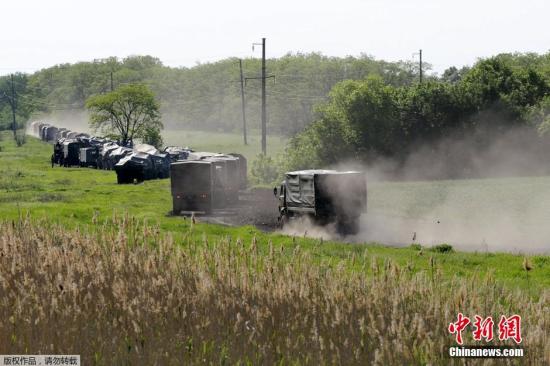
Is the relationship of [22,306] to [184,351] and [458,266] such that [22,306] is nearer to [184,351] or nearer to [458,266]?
[184,351]

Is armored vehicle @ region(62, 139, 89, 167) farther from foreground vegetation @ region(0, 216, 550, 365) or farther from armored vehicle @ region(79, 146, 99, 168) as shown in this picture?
foreground vegetation @ region(0, 216, 550, 365)

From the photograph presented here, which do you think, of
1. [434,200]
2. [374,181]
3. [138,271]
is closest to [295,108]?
[374,181]

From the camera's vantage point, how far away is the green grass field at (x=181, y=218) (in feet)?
86.5

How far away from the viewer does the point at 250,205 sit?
2061 inches

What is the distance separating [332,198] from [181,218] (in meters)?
9.85

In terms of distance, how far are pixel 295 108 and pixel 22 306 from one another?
164541 mm

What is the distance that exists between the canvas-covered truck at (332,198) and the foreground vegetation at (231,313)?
74.5 feet

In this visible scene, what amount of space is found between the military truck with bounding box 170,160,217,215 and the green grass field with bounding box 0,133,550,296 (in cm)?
129

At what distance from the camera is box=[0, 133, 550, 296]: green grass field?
86.5 ft

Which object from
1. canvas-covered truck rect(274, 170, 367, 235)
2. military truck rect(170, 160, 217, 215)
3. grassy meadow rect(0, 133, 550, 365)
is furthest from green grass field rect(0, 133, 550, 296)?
canvas-covered truck rect(274, 170, 367, 235)

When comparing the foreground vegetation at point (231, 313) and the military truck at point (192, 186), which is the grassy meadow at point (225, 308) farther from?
the military truck at point (192, 186)

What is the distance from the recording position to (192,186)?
4712 cm

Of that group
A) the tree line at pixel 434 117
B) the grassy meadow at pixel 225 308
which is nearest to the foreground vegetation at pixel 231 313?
the grassy meadow at pixel 225 308

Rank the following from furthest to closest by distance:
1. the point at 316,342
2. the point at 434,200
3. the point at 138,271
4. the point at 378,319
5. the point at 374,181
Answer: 1. the point at 374,181
2. the point at 434,200
3. the point at 138,271
4. the point at 378,319
5. the point at 316,342
